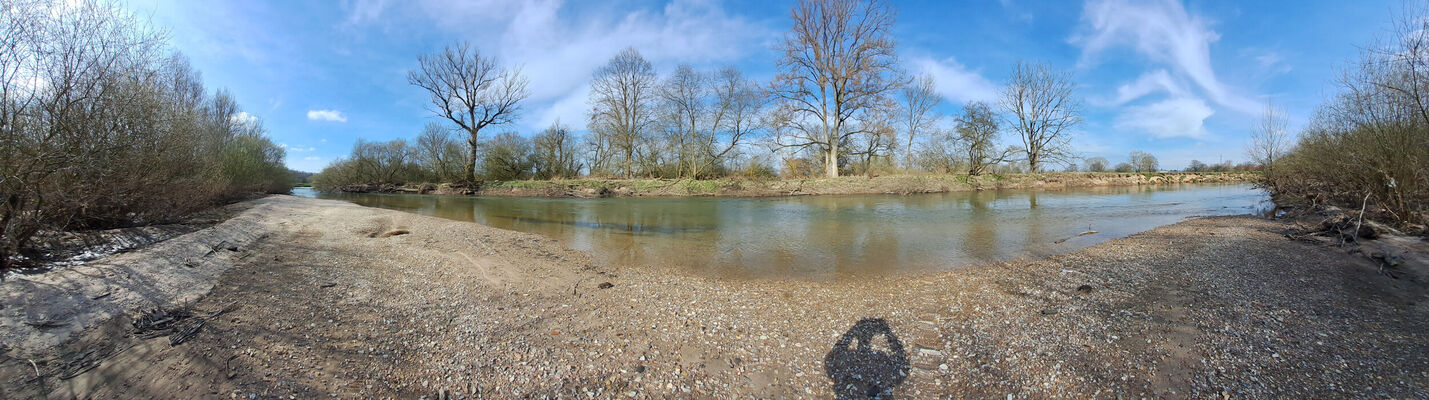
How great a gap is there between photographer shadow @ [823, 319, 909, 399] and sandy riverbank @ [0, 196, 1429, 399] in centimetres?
2

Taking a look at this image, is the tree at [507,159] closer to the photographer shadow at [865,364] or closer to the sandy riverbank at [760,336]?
the sandy riverbank at [760,336]

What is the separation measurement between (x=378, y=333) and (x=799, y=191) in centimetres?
2316

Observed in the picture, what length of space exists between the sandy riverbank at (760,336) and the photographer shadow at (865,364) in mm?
17

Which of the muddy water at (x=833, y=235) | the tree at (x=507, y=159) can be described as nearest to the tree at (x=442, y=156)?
the tree at (x=507, y=159)

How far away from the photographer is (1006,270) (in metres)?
5.91

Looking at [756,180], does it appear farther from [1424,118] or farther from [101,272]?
[101,272]

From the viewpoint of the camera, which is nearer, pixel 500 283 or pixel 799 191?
pixel 500 283

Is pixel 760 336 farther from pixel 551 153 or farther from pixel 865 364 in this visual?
pixel 551 153

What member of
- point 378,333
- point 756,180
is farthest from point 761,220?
point 756,180

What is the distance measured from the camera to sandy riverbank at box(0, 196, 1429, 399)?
259cm

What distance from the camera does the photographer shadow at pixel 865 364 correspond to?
8.84 ft

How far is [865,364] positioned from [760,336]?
33.2 inches

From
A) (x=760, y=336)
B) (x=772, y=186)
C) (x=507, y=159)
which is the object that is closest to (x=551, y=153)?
(x=507, y=159)

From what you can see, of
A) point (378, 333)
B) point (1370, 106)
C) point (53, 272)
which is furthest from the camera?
point (1370, 106)
